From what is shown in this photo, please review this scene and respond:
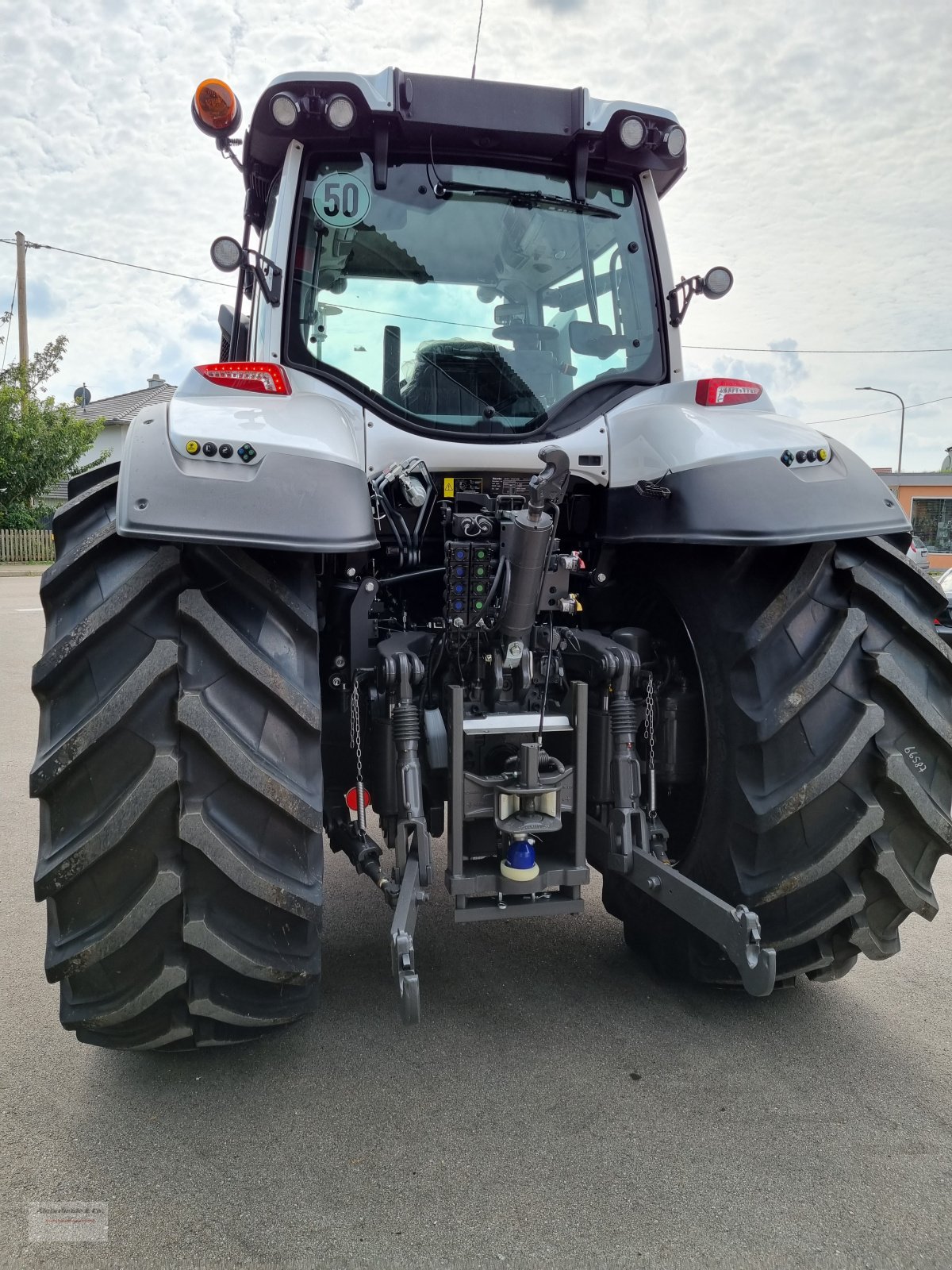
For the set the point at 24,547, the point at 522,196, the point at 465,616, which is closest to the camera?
the point at 465,616

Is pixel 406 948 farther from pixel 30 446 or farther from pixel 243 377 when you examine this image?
pixel 30 446

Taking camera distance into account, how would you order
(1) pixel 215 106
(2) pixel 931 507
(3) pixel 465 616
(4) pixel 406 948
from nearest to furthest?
(4) pixel 406 948
(3) pixel 465 616
(1) pixel 215 106
(2) pixel 931 507

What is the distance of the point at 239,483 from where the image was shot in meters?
2.07

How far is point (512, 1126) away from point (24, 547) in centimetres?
2560

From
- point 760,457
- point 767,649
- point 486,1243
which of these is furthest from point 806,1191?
point 760,457

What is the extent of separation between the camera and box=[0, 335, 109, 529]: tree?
24391 mm

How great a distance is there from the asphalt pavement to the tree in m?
24.6

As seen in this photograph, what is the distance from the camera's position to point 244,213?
11.0 ft

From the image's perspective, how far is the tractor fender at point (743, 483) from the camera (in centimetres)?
230

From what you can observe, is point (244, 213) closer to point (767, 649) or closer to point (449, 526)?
point (449, 526)

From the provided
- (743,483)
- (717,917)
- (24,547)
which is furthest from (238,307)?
(24,547)

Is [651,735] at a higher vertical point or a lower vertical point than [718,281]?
lower

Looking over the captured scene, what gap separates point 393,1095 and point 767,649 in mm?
1532

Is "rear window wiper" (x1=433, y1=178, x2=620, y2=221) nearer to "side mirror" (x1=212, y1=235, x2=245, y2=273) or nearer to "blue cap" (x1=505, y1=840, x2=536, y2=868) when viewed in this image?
"side mirror" (x1=212, y1=235, x2=245, y2=273)
